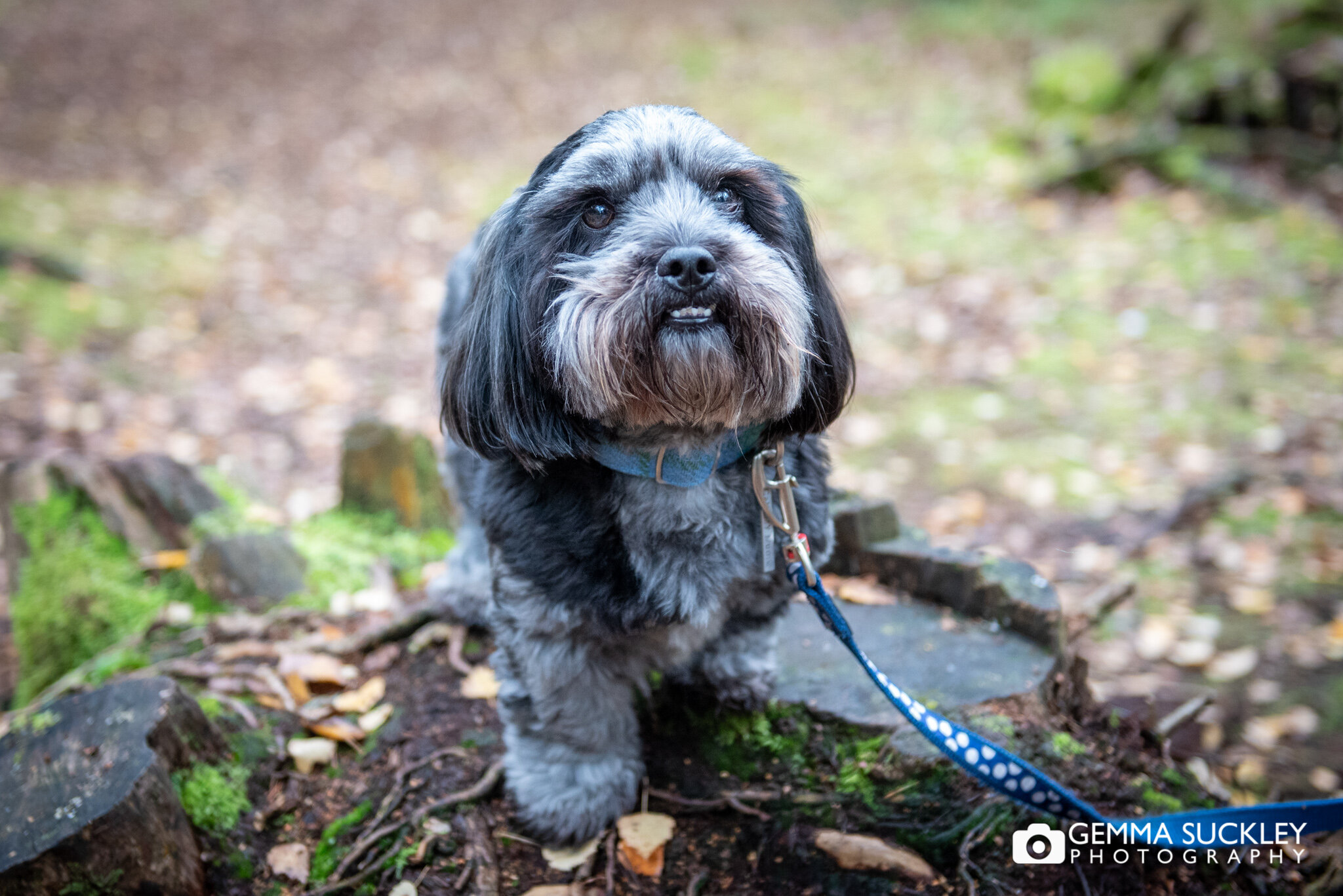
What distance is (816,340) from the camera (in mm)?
2338

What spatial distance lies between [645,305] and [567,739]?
131cm

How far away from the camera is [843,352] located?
2.40 m

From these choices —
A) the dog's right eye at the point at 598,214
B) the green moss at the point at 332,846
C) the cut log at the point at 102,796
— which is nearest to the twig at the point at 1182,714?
the dog's right eye at the point at 598,214

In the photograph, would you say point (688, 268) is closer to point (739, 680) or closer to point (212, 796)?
point (739, 680)

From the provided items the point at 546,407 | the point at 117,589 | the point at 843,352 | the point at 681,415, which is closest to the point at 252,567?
the point at 117,589

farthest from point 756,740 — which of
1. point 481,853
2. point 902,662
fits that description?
point 481,853

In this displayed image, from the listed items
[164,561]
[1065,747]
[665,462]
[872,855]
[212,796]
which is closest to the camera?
[665,462]

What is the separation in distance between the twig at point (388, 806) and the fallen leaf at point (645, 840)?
58 centimetres

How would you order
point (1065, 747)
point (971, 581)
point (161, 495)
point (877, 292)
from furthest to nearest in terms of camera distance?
point (877, 292)
point (161, 495)
point (971, 581)
point (1065, 747)

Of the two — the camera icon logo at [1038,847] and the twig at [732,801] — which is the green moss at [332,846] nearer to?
the twig at [732,801]

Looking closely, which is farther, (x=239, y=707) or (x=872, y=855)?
(x=239, y=707)

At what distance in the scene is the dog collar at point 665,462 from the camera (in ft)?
7.52

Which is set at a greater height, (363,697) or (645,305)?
(645,305)

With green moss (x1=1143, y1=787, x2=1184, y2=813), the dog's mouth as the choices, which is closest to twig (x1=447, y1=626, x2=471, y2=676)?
the dog's mouth
